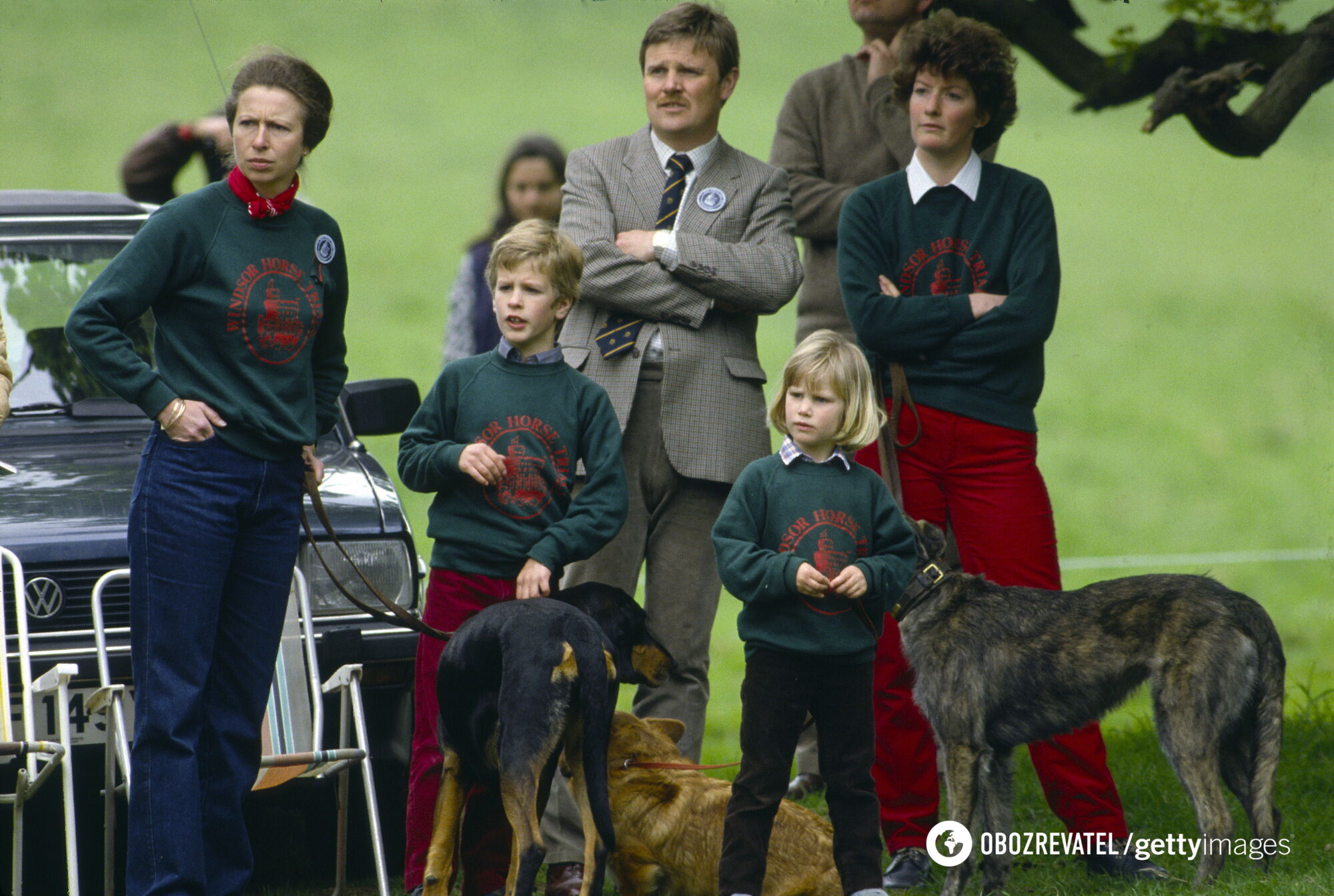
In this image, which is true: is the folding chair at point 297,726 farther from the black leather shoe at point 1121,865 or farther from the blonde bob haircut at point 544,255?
the black leather shoe at point 1121,865

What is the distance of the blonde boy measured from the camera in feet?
13.3

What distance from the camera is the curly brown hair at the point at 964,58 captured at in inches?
183

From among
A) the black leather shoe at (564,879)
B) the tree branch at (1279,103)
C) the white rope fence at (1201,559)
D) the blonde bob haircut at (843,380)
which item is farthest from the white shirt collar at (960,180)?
the white rope fence at (1201,559)

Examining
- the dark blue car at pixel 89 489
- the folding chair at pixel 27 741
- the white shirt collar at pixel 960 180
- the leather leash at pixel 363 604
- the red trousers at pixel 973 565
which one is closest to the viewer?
the folding chair at pixel 27 741

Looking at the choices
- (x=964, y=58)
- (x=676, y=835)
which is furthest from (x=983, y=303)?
(x=676, y=835)

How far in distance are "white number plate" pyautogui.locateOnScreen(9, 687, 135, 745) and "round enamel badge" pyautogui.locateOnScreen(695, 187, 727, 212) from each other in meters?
2.25

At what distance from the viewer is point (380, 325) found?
17750mm

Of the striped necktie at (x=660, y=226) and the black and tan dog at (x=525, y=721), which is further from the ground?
the striped necktie at (x=660, y=226)

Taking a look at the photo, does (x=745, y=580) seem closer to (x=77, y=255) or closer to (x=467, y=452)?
(x=467, y=452)

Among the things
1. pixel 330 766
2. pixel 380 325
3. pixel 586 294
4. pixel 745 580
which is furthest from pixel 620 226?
Answer: pixel 380 325

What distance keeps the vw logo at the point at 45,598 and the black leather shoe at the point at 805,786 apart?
8.91ft

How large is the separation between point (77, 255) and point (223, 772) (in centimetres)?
244

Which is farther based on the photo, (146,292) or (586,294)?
(586,294)

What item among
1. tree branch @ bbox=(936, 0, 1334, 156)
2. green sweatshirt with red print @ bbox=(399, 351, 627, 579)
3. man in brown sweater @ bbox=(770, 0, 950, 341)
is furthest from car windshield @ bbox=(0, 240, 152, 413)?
tree branch @ bbox=(936, 0, 1334, 156)
